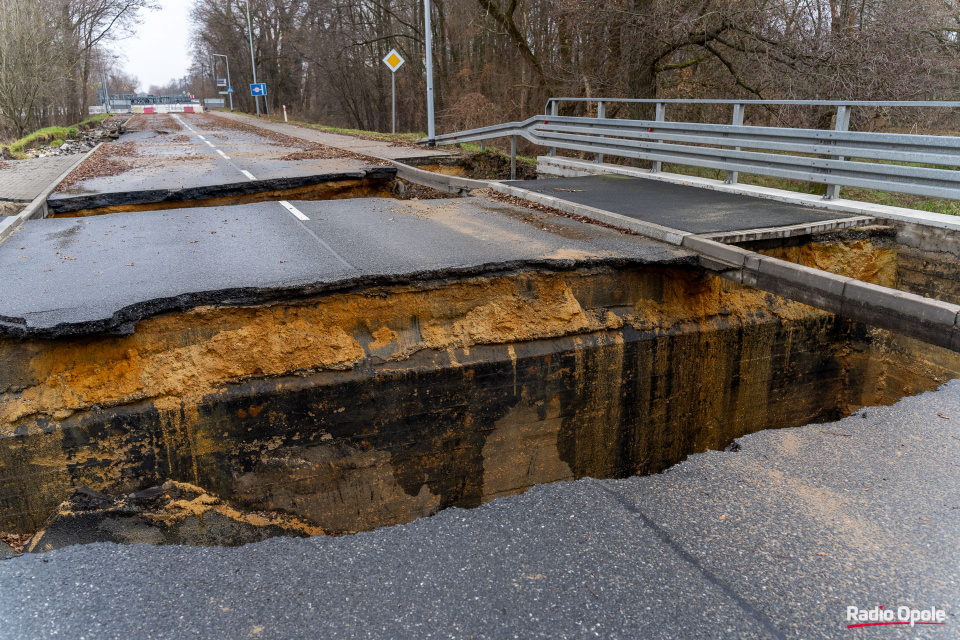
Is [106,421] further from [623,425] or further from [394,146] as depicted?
[394,146]

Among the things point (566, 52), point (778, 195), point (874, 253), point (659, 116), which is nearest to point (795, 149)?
point (778, 195)

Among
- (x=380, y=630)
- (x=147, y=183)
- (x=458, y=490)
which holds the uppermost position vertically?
(x=147, y=183)

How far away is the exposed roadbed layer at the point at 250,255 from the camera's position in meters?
5.07

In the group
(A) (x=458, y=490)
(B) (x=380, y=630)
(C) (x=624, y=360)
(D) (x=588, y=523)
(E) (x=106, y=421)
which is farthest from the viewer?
(C) (x=624, y=360)

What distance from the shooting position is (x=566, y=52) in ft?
67.6

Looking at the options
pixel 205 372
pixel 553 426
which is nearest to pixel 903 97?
pixel 553 426

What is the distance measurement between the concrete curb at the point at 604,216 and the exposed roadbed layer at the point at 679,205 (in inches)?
10.1

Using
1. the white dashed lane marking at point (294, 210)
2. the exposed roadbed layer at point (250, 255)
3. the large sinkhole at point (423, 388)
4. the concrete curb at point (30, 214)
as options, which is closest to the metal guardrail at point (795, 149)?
the large sinkhole at point (423, 388)

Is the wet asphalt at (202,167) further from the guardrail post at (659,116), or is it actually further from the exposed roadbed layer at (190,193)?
the guardrail post at (659,116)

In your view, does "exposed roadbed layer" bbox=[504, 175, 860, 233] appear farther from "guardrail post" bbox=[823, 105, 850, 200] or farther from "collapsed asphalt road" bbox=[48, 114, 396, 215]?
"collapsed asphalt road" bbox=[48, 114, 396, 215]

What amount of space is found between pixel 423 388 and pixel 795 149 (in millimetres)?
6060

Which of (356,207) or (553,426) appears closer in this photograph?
(553,426)

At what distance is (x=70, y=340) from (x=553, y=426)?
13.5ft

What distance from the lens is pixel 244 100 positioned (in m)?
84.4
